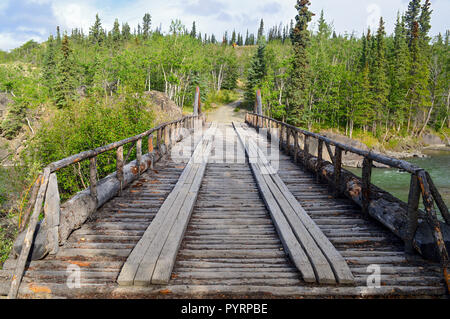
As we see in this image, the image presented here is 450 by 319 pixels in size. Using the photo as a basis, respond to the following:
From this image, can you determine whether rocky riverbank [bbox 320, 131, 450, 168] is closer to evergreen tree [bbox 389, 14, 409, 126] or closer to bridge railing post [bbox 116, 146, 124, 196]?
evergreen tree [bbox 389, 14, 409, 126]

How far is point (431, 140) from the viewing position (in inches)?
1806

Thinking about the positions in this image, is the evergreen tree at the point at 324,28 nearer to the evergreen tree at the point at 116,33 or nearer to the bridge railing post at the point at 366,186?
the evergreen tree at the point at 116,33

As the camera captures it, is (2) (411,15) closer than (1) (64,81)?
No

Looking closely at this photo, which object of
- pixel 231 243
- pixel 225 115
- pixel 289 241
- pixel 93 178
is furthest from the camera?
pixel 225 115

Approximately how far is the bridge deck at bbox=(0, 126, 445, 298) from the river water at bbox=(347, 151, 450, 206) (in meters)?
18.2

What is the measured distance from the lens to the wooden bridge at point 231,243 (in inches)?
101

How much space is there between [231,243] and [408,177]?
27.9 meters

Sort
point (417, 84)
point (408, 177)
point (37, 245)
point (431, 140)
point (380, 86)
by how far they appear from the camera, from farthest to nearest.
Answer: point (417, 84)
point (431, 140)
point (380, 86)
point (408, 177)
point (37, 245)

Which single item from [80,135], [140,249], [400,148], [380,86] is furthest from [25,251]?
[380,86]

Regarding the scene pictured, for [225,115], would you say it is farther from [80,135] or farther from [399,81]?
[80,135]

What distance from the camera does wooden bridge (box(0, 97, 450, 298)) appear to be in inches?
101

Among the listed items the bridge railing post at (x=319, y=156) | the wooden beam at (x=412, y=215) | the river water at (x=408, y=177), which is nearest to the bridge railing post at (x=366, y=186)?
the wooden beam at (x=412, y=215)
